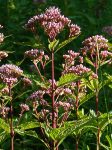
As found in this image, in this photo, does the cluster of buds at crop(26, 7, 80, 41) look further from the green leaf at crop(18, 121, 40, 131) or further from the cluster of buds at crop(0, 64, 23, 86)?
the green leaf at crop(18, 121, 40, 131)

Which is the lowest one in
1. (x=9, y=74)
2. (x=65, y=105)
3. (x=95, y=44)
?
(x=65, y=105)

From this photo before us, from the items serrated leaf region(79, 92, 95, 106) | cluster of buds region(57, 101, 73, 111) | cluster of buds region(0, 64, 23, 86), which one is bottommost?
cluster of buds region(57, 101, 73, 111)


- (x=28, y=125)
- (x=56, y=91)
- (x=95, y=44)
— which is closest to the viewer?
(x=28, y=125)

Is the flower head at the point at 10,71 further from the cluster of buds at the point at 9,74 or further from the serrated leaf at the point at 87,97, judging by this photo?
the serrated leaf at the point at 87,97

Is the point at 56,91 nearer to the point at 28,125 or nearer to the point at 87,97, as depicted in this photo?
the point at 87,97

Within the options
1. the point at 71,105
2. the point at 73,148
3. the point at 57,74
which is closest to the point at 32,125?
the point at 71,105

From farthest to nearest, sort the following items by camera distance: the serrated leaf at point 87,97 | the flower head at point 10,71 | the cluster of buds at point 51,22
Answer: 1. the serrated leaf at point 87,97
2. the flower head at point 10,71
3. the cluster of buds at point 51,22

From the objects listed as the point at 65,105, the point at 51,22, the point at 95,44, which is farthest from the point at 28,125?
the point at 95,44

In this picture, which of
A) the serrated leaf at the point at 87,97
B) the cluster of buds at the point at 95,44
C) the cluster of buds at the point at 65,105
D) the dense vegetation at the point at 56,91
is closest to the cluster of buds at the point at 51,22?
the dense vegetation at the point at 56,91

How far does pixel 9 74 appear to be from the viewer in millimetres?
4023

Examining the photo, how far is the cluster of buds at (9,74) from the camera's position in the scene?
156 inches

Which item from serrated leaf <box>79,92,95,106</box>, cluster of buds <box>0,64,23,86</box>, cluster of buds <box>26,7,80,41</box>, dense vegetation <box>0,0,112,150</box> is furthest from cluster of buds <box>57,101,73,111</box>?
cluster of buds <box>26,7,80,41</box>

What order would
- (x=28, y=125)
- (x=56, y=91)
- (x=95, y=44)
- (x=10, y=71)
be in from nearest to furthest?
(x=28, y=125) < (x=10, y=71) < (x=56, y=91) < (x=95, y=44)

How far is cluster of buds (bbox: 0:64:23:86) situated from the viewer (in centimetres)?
396
